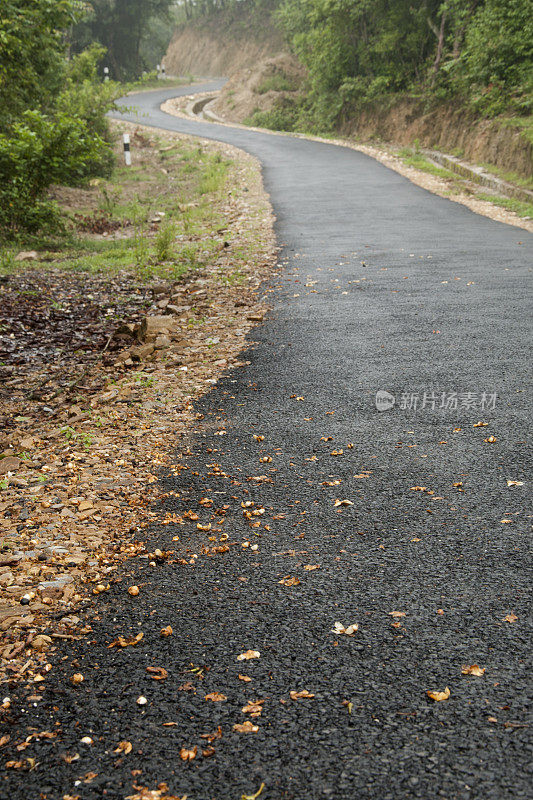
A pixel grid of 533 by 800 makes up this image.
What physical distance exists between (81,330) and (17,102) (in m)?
7.04

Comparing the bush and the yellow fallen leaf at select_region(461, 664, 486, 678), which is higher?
the bush

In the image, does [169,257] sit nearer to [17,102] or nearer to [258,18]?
[17,102]

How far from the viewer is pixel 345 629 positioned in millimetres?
2771

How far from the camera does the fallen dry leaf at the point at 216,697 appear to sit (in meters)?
2.43

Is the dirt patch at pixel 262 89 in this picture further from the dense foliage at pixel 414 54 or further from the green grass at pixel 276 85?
the dense foliage at pixel 414 54

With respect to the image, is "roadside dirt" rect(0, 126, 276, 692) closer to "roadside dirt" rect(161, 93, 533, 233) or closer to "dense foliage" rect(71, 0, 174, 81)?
"roadside dirt" rect(161, 93, 533, 233)

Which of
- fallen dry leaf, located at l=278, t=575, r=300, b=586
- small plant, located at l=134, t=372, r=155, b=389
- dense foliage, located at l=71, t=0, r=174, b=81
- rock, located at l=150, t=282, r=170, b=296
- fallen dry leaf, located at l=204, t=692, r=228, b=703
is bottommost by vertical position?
small plant, located at l=134, t=372, r=155, b=389

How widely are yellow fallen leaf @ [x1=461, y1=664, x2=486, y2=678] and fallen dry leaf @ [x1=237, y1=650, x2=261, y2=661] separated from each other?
78cm

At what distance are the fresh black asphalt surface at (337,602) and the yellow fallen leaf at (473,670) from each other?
27 mm

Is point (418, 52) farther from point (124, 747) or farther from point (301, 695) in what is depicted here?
point (124, 747)

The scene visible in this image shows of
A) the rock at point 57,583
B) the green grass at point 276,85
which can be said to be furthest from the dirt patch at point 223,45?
the rock at point 57,583

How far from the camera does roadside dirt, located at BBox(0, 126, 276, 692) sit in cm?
314

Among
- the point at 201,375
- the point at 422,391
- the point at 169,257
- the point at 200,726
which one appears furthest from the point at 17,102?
the point at 200,726

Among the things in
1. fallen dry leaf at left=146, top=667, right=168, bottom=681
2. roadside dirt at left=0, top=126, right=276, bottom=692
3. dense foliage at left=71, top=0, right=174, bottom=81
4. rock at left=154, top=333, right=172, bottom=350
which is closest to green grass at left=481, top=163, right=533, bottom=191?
roadside dirt at left=0, top=126, right=276, bottom=692
